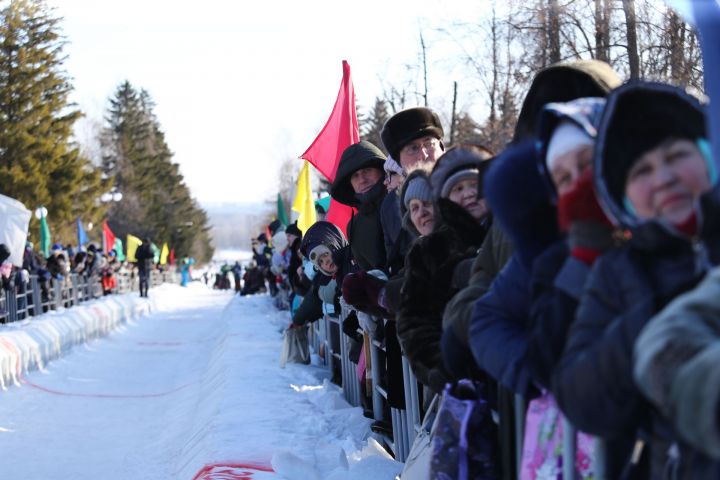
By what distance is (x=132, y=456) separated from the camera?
816 centimetres

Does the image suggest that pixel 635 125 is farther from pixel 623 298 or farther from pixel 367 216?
pixel 367 216

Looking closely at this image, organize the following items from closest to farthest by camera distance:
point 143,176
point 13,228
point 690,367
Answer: point 690,367 < point 13,228 < point 143,176

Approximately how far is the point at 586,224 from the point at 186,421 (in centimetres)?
784

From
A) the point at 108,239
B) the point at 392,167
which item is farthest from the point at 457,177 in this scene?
the point at 108,239

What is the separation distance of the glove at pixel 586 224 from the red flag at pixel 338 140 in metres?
7.25

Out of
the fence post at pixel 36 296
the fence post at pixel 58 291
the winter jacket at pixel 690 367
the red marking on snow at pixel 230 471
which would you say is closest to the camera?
the winter jacket at pixel 690 367

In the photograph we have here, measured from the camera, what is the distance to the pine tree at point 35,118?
41406 mm

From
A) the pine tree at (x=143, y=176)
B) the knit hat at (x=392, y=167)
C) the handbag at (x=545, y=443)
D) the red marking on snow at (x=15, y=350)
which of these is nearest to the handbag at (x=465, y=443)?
the handbag at (x=545, y=443)

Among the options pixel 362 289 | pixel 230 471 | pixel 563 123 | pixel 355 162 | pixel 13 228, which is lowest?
pixel 230 471

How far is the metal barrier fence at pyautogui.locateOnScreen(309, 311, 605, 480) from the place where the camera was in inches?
99.5

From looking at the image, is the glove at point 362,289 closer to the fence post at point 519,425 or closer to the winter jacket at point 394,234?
the winter jacket at point 394,234

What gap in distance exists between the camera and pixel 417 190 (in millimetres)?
4359

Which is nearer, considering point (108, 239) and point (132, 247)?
point (108, 239)

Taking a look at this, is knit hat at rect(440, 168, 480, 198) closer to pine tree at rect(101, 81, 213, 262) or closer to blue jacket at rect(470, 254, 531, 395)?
blue jacket at rect(470, 254, 531, 395)
